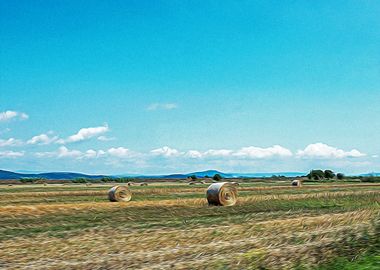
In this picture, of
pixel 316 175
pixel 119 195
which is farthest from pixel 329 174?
pixel 119 195

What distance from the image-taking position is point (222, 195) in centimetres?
2439

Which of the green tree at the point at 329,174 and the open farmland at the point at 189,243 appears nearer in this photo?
the open farmland at the point at 189,243

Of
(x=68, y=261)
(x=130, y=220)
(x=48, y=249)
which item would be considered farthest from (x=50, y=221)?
(x=68, y=261)

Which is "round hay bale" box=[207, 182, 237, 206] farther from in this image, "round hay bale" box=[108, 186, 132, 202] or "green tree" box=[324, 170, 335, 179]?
"green tree" box=[324, 170, 335, 179]

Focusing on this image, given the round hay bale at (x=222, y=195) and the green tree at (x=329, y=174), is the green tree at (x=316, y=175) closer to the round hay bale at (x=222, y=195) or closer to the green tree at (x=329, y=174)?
the green tree at (x=329, y=174)

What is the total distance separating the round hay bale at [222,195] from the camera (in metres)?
24.2

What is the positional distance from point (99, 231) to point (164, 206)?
32.3 feet

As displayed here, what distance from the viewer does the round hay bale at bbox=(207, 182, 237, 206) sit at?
24.2 meters

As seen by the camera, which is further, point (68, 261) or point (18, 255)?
point (18, 255)

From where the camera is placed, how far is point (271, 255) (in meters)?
9.02

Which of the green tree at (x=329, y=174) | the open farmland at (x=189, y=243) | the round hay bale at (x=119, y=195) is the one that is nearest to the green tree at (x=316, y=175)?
the green tree at (x=329, y=174)

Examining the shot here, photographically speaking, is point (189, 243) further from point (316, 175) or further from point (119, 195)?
point (316, 175)

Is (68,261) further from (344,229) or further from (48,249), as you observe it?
(344,229)

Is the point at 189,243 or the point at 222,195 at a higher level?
the point at 222,195
